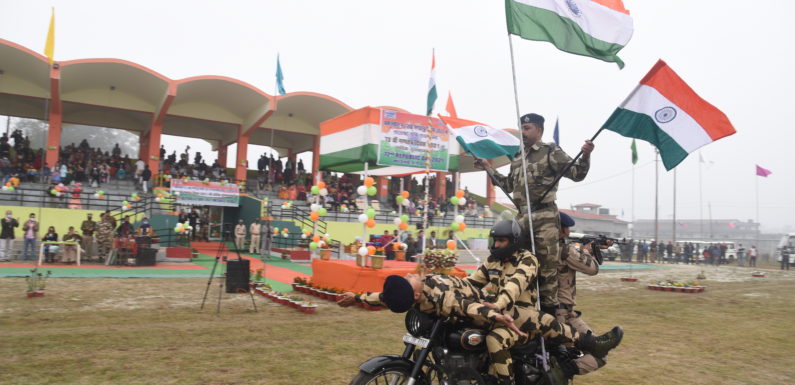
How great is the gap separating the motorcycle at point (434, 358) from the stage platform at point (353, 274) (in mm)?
6684

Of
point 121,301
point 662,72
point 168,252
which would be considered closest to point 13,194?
point 168,252

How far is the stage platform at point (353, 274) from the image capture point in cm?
1062

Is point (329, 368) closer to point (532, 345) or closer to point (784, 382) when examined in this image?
point (532, 345)

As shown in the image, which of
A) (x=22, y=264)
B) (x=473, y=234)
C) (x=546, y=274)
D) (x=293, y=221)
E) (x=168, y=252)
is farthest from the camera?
(x=473, y=234)

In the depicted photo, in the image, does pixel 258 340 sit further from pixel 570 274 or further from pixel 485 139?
pixel 485 139

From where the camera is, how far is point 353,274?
10977 mm

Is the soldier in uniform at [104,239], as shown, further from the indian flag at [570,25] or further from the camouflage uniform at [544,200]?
the indian flag at [570,25]

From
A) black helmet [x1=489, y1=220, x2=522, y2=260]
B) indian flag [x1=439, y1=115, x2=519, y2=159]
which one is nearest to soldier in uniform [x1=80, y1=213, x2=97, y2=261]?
indian flag [x1=439, y1=115, x2=519, y2=159]

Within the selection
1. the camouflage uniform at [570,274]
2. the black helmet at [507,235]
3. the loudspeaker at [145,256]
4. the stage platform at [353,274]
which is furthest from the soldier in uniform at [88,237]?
the black helmet at [507,235]

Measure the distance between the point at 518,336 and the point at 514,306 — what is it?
408 mm

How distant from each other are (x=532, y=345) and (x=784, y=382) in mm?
3692

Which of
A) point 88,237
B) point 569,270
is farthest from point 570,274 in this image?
point 88,237

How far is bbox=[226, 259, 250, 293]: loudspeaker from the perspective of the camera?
11005 millimetres

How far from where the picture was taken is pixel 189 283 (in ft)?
43.4
